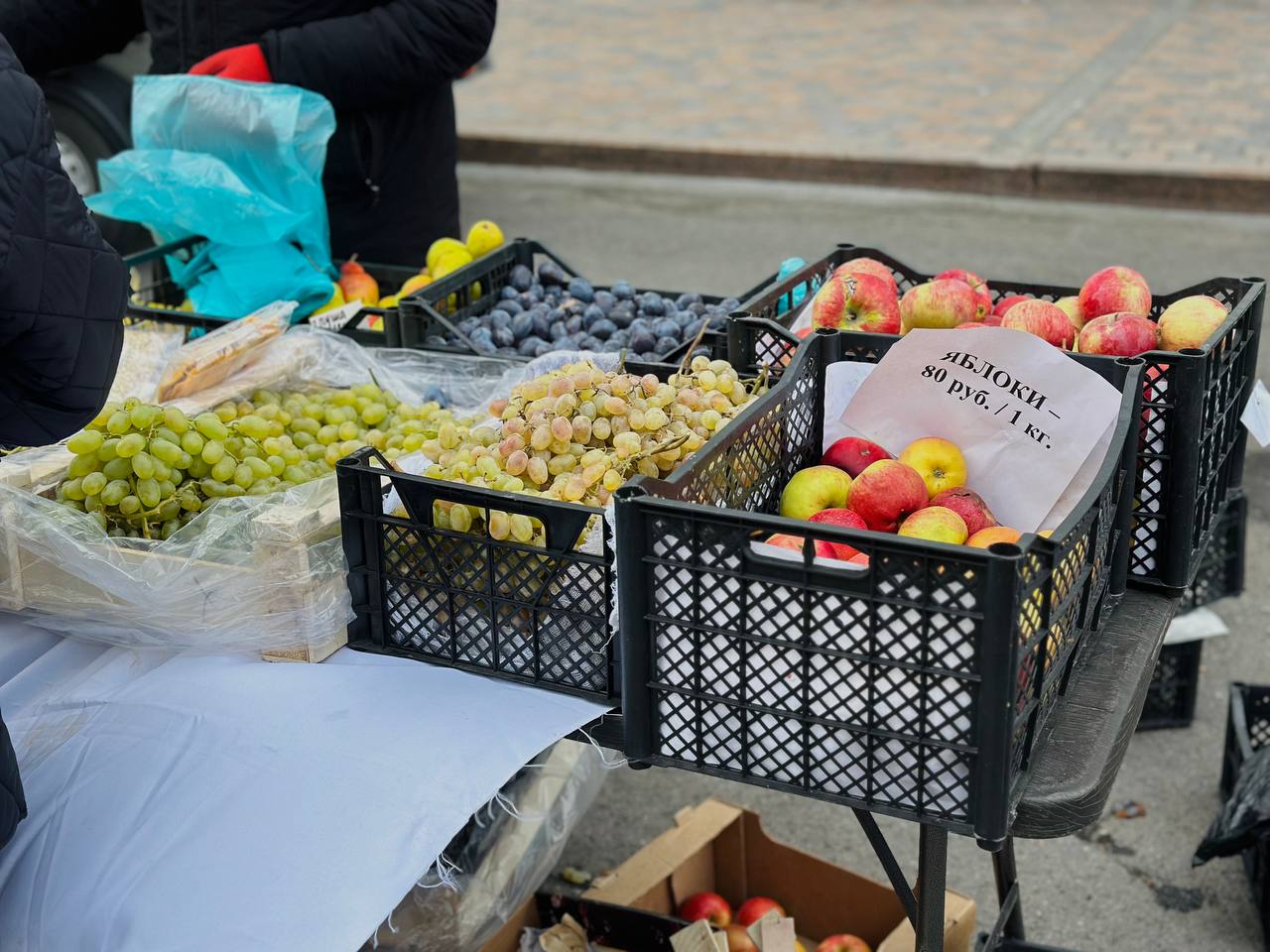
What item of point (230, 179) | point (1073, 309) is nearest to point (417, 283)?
point (230, 179)

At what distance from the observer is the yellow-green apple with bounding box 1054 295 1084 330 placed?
6.87ft

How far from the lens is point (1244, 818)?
2.52 meters

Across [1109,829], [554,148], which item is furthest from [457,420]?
[554,148]

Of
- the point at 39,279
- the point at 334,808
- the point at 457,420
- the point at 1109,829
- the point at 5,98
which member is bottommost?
the point at 1109,829

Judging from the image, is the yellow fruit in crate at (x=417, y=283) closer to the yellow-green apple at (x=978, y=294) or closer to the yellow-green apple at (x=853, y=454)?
the yellow-green apple at (x=978, y=294)

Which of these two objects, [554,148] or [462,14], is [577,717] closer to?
[462,14]

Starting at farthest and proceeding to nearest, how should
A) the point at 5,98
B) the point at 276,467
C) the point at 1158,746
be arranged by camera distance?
the point at 1158,746 < the point at 276,467 < the point at 5,98

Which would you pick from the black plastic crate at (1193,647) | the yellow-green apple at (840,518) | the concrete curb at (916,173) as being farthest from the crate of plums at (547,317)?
the concrete curb at (916,173)

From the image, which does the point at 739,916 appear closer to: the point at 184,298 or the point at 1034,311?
the point at 1034,311

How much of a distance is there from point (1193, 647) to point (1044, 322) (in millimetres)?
1451

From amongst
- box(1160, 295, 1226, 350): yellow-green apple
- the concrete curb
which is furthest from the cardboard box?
the concrete curb

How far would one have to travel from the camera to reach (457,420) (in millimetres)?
2119

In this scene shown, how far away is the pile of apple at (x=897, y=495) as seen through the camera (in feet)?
5.18

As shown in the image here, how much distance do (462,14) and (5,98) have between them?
1749 millimetres
